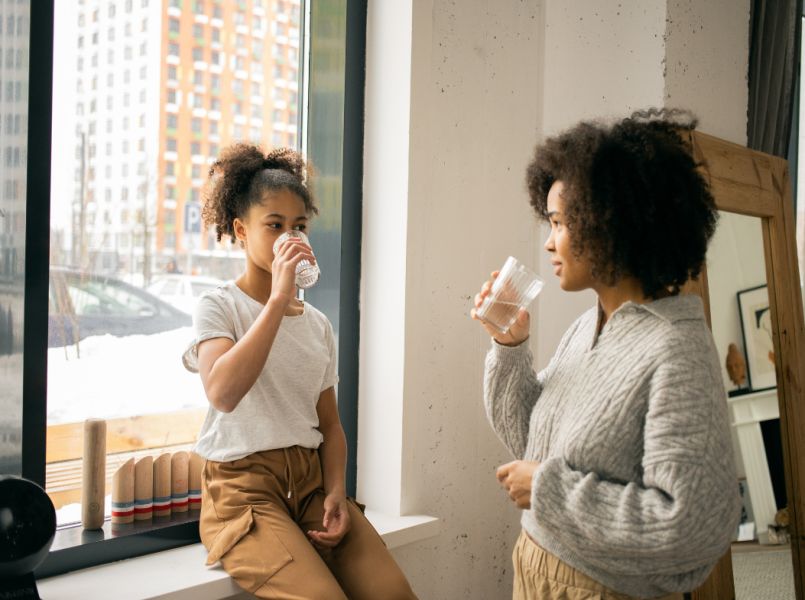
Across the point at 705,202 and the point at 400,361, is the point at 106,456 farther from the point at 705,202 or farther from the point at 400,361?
the point at 705,202

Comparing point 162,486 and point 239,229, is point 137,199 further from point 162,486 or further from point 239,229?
point 162,486

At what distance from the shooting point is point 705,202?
51.3 inches

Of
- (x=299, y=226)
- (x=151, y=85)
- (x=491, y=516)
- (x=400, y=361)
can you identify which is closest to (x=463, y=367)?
(x=400, y=361)

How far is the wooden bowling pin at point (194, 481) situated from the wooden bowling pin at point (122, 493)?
0.51 ft

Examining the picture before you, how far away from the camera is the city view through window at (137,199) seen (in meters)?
1.70

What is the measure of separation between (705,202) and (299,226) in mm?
863

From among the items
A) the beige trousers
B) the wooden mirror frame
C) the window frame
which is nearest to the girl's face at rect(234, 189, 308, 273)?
the window frame

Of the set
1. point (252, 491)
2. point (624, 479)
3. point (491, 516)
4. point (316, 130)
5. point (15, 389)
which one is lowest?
point (491, 516)

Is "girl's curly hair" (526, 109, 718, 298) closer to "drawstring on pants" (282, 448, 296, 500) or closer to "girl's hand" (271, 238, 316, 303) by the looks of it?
"girl's hand" (271, 238, 316, 303)

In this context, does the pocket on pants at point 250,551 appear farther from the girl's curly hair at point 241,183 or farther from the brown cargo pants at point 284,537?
the girl's curly hair at point 241,183

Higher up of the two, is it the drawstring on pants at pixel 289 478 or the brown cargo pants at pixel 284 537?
the drawstring on pants at pixel 289 478

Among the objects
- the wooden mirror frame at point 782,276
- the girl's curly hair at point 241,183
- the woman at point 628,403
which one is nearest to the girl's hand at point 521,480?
the woman at point 628,403

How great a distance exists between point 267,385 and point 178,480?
41 cm

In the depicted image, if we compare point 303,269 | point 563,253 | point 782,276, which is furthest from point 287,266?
point 782,276
